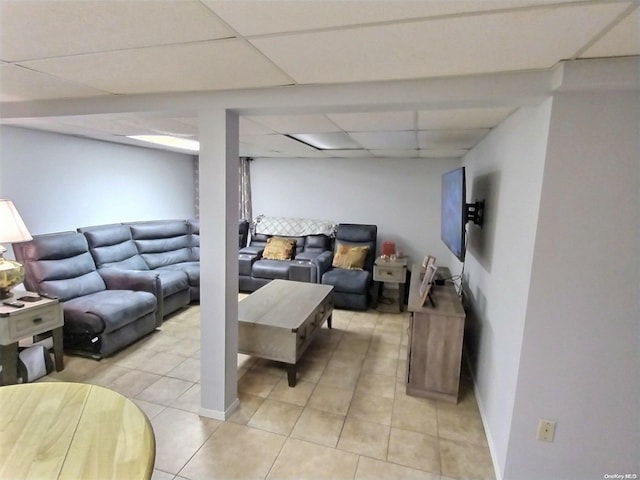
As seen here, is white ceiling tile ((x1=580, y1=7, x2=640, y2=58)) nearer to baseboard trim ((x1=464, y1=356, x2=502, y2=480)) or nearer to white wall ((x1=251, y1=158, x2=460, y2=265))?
baseboard trim ((x1=464, y1=356, x2=502, y2=480))

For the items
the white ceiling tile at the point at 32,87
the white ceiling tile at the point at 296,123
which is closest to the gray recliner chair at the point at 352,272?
the white ceiling tile at the point at 296,123

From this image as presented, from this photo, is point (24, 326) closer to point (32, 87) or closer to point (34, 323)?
point (34, 323)

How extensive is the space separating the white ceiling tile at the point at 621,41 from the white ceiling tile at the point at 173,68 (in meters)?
1.26

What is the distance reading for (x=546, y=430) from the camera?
1.66m

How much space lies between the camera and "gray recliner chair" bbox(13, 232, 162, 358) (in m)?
2.92

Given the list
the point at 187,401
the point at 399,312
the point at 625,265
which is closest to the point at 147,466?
the point at 187,401

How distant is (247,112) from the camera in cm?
203

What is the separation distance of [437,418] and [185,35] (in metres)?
2.62

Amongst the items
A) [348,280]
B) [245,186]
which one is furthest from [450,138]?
[245,186]

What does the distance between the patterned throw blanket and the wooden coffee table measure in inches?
79.3

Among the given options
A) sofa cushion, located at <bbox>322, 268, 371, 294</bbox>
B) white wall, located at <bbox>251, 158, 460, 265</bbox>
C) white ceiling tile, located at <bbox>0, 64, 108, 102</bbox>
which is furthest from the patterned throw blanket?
white ceiling tile, located at <bbox>0, 64, 108, 102</bbox>

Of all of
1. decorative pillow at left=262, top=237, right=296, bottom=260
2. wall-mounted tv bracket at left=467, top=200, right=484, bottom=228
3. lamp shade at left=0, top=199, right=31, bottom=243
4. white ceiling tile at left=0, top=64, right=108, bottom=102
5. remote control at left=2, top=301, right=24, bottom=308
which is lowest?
remote control at left=2, top=301, right=24, bottom=308

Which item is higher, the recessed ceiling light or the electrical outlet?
the recessed ceiling light

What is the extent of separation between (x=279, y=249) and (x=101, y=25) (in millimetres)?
3953
